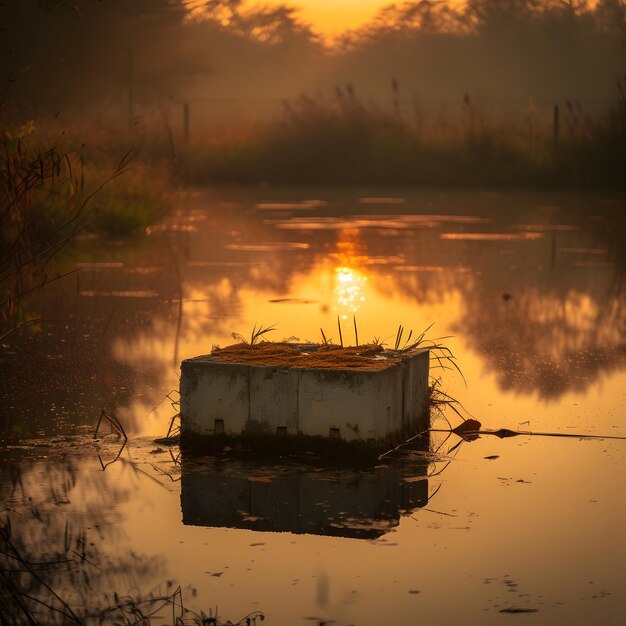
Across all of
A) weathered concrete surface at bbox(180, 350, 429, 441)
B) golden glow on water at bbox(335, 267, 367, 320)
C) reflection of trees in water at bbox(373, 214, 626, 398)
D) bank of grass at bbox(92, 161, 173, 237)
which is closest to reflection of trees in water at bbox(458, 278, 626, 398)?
reflection of trees in water at bbox(373, 214, 626, 398)

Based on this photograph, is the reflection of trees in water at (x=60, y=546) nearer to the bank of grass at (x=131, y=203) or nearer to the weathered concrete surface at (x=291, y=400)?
the weathered concrete surface at (x=291, y=400)

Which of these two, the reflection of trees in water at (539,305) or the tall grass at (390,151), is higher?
the tall grass at (390,151)

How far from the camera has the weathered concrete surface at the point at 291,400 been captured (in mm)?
7250

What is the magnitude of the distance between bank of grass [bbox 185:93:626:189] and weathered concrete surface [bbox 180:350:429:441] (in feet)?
78.1

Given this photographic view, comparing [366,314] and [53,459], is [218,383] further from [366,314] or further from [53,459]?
[366,314]

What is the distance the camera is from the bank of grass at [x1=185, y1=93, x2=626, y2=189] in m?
31.6

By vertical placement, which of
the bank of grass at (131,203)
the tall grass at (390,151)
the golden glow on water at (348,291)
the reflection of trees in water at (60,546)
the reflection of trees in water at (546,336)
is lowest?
the reflection of trees in water at (60,546)

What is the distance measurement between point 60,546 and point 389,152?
28.1 metres

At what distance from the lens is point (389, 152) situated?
3359cm

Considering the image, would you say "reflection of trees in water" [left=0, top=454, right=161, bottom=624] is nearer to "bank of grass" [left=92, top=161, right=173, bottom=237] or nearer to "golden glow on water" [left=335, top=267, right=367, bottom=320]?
"golden glow on water" [left=335, top=267, right=367, bottom=320]

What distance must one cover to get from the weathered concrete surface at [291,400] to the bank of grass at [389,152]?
23.8m

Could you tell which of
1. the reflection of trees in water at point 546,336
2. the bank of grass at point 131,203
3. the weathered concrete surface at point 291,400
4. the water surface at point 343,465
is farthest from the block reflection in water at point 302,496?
the bank of grass at point 131,203

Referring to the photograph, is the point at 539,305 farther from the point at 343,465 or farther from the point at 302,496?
the point at 302,496

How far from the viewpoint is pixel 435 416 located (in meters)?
8.64
